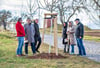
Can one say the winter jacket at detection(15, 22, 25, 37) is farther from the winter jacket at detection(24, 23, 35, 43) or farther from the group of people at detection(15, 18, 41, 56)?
the winter jacket at detection(24, 23, 35, 43)

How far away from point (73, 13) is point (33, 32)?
2581 centimetres

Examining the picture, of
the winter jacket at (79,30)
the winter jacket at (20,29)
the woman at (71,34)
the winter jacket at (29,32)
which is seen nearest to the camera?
the winter jacket at (20,29)

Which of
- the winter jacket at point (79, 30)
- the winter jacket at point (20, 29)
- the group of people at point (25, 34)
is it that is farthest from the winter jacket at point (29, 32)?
the winter jacket at point (79, 30)

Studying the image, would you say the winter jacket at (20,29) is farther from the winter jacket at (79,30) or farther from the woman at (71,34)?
the winter jacket at (79,30)

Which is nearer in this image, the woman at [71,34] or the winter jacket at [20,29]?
the winter jacket at [20,29]

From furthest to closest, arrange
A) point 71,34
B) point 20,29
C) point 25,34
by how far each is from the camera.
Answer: point 71,34 → point 25,34 → point 20,29

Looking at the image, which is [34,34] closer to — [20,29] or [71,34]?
[20,29]

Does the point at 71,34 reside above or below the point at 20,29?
below

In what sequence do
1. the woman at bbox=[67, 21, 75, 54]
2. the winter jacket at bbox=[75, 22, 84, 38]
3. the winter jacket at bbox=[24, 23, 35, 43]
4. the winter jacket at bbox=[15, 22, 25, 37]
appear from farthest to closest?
the woman at bbox=[67, 21, 75, 54] < the winter jacket at bbox=[75, 22, 84, 38] < the winter jacket at bbox=[24, 23, 35, 43] < the winter jacket at bbox=[15, 22, 25, 37]

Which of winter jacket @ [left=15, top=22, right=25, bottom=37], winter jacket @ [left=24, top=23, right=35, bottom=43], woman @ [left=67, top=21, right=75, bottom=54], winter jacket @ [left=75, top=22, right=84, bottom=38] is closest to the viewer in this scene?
winter jacket @ [left=15, top=22, right=25, bottom=37]

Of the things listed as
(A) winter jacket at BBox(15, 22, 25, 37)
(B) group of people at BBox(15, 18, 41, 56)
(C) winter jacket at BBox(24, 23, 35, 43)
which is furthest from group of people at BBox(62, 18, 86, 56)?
(A) winter jacket at BBox(15, 22, 25, 37)

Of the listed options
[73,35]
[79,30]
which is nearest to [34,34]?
[73,35]

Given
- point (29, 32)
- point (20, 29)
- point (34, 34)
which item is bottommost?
point (34, 34)

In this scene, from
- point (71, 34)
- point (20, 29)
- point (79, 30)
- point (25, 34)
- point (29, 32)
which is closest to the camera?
point (20, 29)
